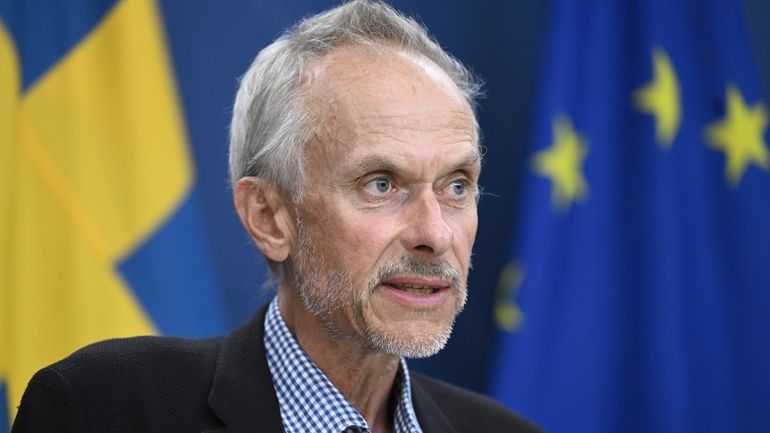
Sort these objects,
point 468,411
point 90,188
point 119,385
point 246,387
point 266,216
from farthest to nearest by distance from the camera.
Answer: point 90,188 → point 468,411 → point 266,216 → point 246,387 → point 119,385

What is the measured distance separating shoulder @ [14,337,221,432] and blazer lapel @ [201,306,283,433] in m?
0.04

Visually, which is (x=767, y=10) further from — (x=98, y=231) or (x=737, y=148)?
(x=98, y=231)

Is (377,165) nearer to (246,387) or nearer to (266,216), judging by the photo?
(266,216)

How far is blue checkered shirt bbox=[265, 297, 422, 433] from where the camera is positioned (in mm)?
2242

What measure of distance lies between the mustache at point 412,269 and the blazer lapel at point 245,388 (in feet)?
1.06

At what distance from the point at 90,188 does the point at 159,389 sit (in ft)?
3.31

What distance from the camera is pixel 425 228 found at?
2172mm

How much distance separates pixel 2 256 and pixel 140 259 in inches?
16.4

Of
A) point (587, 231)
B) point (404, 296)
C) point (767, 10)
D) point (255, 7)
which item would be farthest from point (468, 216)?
point (767, 10)

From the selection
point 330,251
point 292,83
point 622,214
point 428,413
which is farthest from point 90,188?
point 622,214

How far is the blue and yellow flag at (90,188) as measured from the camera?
2906mm

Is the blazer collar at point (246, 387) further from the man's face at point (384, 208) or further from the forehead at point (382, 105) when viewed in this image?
the forehead at point (382, 105)

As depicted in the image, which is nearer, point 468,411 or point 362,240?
point 362,240

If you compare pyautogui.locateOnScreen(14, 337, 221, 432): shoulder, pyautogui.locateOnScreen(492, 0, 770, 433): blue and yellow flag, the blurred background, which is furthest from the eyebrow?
pyautogui.locateOnScreen(492, 0, 770, 433): blue and yellow flag
